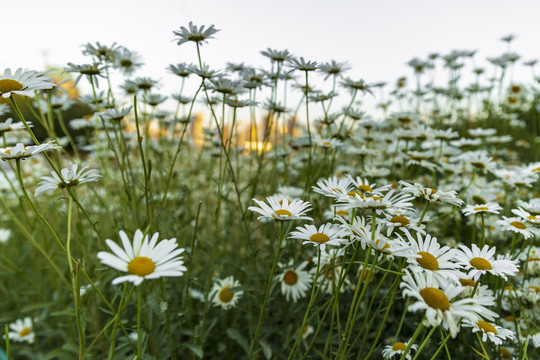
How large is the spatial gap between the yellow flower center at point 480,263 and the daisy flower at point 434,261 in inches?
4.4

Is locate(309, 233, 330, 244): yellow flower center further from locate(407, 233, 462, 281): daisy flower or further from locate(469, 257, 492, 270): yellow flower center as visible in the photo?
locate(469, 257, 492, 270): yellow flower center

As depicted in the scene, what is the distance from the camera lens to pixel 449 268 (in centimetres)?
83

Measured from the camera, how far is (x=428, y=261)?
83cm

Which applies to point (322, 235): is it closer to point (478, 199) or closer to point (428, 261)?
point (428, 261)

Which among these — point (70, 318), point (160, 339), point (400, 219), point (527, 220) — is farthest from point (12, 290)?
point (527, 220)

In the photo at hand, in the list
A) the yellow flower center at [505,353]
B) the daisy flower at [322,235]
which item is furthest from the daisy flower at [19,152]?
the yellow flower center at [505,353]

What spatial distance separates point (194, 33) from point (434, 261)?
1.12 metres

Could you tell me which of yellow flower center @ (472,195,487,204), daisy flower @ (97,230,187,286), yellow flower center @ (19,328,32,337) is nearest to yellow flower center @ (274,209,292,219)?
daisy flower @ (97,230,187,286)

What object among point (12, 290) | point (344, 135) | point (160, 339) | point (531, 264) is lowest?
point (12, 290)

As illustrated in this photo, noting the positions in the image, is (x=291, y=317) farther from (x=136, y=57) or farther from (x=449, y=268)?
(x=136, y=57)

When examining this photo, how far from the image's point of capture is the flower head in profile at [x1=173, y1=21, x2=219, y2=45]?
4.34 ft

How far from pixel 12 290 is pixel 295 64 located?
2.05 metres

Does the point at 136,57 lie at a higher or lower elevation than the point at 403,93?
higher

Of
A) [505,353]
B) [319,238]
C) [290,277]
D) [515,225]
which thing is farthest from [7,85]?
[505,353]
